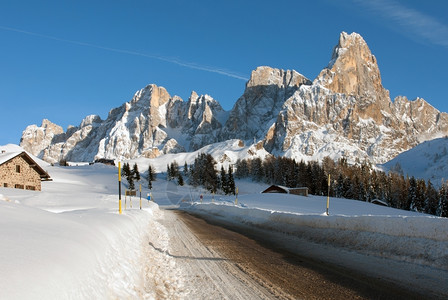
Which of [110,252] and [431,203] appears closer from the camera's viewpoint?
[110,252]

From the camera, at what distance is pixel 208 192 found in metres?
118

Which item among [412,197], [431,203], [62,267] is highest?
[62,267]

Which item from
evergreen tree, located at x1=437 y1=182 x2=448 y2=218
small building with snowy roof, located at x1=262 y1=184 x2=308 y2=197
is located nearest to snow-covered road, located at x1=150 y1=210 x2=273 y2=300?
small building with snowy roof, located at x1=262 y1=184 x2=308 y2=197

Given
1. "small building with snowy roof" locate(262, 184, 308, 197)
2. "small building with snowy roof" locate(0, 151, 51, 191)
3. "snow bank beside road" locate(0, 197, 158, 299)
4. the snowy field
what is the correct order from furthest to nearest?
"small building with snowy roof" locate(262, 184, 308, 197) → "small building with snowy roof" locate(0, 151, 51, 191) → the snowy field → "snow bank beside road" locate(0, 197, 158, 299)

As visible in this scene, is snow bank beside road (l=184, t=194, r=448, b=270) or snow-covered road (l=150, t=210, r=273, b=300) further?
snow bank beside road (l=184, t=194, r=448, b=270)

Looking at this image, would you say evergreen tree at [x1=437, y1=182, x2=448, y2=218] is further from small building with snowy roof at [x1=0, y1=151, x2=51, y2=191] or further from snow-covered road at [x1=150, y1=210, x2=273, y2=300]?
snow-covered road at [x1=150, y1=210, x2=273, y2=300]

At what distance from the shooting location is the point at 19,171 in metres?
37.9

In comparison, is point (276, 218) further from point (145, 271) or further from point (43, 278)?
point (43, 278)

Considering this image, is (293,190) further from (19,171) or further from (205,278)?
(205,278)

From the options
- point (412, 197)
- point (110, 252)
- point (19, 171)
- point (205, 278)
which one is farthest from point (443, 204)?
point (110, 252)

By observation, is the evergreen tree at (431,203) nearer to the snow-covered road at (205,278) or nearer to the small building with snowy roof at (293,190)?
the small building with snowy roof at (293,190)

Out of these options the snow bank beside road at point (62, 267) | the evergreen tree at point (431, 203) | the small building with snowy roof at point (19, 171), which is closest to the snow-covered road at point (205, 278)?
the snow bank beside road at point (62, 267)

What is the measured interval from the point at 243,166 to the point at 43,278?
549 feet

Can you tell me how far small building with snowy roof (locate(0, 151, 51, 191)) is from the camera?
116 ft
